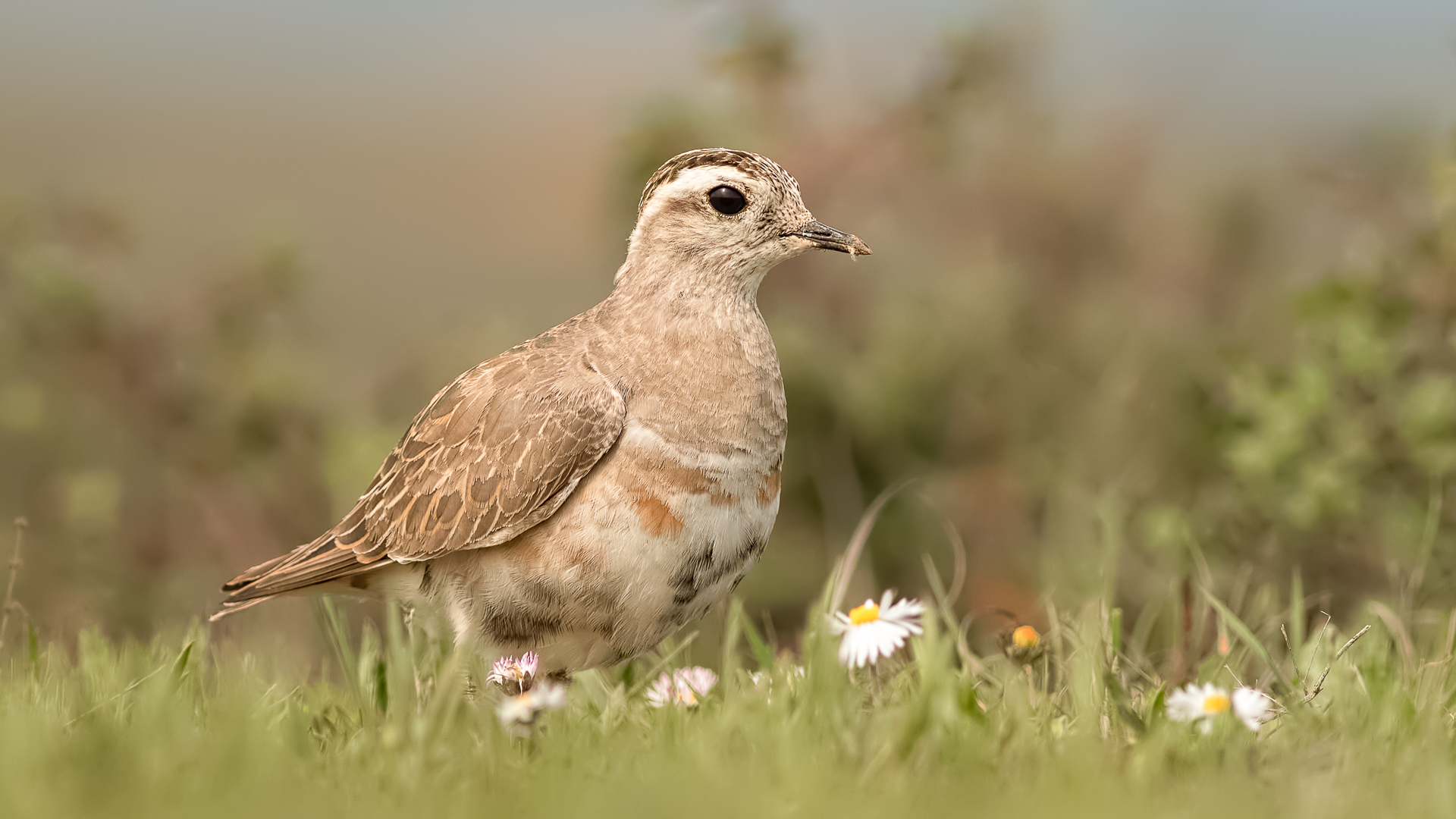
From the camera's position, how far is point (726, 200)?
14.9 feet

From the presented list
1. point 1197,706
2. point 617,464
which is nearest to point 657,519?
point 617,464

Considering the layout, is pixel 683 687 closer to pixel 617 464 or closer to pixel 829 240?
pixel 617 464

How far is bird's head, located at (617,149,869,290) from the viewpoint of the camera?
4547 mm

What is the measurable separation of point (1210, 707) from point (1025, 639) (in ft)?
1.97

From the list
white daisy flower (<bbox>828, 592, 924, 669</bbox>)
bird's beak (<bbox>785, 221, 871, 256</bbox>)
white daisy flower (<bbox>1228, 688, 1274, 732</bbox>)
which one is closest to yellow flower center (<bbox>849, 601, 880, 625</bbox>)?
white daisy flower (<bbox>828, 592, 924, 669</bbox>)

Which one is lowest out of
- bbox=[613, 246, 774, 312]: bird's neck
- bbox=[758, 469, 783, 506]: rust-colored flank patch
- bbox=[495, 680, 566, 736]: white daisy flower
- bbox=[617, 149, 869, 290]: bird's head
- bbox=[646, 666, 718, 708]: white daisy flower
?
bbox=[646, 666, 718, 708]: white daisy flower

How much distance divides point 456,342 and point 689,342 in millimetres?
2566

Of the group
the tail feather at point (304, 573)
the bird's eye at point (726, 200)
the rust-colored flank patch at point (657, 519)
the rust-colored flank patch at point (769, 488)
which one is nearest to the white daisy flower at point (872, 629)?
the rust-colored flank patch at point (769, 488)

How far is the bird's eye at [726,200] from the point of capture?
454cm

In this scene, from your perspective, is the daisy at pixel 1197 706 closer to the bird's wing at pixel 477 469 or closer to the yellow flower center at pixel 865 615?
the yellow flower center at pixel 865 615

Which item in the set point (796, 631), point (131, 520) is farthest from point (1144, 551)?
point (131, 520)

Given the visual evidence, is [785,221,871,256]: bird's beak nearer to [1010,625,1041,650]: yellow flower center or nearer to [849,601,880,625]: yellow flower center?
[849,601,880,625]: yellow flower center

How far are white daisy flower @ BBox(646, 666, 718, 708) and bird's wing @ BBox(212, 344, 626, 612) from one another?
66 centimetres

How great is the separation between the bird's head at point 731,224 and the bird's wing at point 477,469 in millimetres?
493
